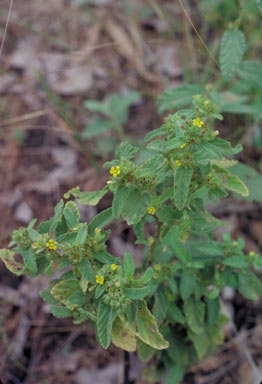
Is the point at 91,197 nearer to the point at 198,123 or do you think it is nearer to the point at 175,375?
the point at 198,123

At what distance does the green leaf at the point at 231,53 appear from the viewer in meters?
2.34

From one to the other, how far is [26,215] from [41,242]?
1745mm

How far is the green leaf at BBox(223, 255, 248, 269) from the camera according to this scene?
1.92 m

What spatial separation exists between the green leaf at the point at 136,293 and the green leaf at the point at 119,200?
0.99 ft

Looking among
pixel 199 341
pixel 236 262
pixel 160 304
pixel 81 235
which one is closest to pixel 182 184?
pixel 81 235

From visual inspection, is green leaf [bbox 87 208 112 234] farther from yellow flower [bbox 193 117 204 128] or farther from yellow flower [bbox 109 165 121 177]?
yellow flower [bbox 193 117 204 128]

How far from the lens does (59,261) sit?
1.71 m

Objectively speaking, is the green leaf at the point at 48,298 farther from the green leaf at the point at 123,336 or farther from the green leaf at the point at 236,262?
the green leaf at the point at 236,262

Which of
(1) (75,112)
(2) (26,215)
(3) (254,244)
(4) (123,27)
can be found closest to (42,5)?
(4) (123,27)

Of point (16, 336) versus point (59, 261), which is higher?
point (59, 261)

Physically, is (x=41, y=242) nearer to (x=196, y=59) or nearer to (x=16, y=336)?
(x=16, y=336)

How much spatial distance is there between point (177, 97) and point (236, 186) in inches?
37.9

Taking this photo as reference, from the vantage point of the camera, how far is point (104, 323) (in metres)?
1.60

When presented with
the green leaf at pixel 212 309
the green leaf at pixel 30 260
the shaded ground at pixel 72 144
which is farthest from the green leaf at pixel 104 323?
the shaded ground at pixel 72 144
